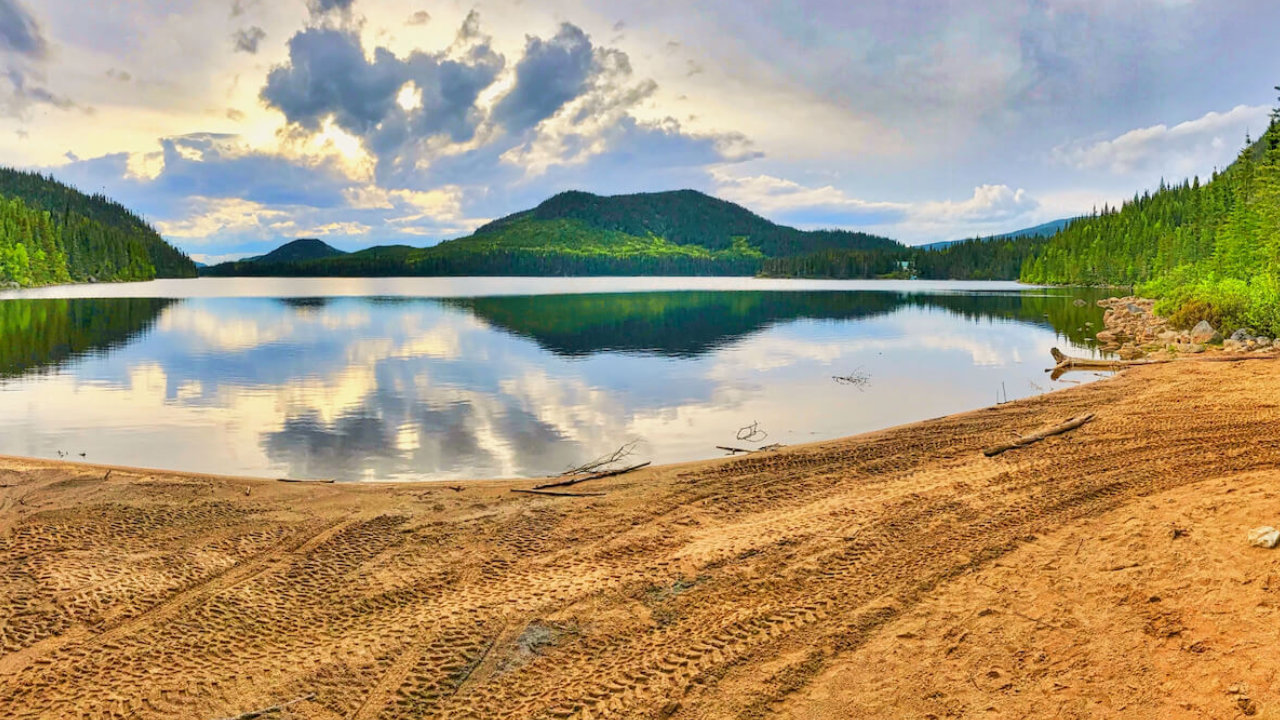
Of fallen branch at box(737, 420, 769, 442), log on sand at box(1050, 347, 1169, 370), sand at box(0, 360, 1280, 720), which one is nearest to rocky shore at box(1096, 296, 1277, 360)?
log on sand at box(1050, 347, 1169, 370)

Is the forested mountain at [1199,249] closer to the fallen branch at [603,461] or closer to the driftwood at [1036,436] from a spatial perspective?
the driftwood at [1036,436]

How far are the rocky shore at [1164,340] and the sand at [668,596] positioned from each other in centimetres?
2234

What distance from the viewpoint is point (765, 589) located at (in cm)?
794

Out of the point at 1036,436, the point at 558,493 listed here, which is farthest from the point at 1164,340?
the point at 558,493

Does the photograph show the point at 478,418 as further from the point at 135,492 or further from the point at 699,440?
the point at 135,492

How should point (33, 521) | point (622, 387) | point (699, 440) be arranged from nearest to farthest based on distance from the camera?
point (33, 521) < point (699, 440) < point (622, 387)

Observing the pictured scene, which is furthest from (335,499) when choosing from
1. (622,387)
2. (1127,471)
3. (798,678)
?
(622,387)

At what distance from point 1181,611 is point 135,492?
1481 cm

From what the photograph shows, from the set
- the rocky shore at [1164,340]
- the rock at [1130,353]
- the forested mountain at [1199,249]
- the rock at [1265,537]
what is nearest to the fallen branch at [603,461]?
the rock at [1265,537]

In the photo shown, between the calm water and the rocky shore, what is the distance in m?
2.17

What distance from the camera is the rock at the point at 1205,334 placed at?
34781 millimetres

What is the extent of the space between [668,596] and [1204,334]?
38909 mm

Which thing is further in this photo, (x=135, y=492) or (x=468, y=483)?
(x=468, y=483)

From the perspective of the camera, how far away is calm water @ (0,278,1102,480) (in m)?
18.0
